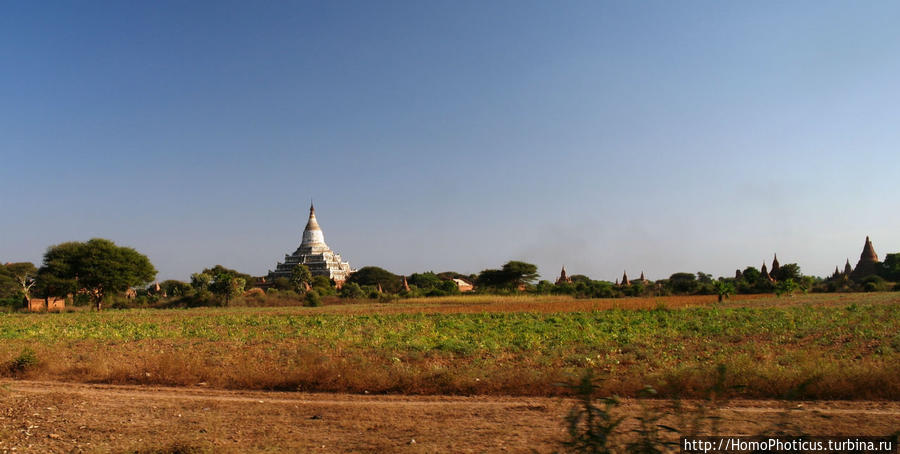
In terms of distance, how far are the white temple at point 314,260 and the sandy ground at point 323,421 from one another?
7704 cm

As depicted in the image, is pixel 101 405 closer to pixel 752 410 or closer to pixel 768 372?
pixel 752 410

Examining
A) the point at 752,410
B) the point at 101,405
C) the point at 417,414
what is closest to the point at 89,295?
the point at 101,405

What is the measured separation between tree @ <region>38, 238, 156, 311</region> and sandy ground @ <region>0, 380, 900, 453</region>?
3487 centimetres

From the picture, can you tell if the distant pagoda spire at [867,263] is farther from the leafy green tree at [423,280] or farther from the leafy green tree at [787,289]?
the leafy green tree at [423,280]

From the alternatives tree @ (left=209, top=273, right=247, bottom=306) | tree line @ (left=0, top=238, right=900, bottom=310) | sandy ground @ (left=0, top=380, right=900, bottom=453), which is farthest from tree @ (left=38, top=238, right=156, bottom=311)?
sandy ground @ (left=0, top=380, right=900, bottom=453)

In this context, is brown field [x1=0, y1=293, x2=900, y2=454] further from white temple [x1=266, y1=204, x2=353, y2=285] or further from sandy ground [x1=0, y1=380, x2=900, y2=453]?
white temple [x1=266, y1=204, x2=353, y2=285]

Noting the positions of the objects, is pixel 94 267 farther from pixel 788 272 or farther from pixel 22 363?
pixel 788 272

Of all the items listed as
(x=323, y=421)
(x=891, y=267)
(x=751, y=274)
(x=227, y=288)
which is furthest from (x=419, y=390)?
(x=891, y=267)

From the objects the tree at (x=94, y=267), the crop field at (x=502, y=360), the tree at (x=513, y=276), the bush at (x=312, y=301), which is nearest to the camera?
the crop field at (x=502, y=360)

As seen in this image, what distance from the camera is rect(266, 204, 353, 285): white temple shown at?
88.9 metres

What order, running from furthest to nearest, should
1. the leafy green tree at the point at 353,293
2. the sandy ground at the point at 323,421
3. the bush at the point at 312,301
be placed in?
the leafy green tree at the point at 353,293
the bush at the point at 312,301
the sandy ground at the point at 323,421

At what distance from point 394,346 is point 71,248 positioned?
37.2 m

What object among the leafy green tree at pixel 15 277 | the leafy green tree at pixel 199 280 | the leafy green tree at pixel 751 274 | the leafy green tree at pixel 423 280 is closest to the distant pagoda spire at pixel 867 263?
the leafy green tree at pixel 751 274

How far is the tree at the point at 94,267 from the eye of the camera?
38188 mm
